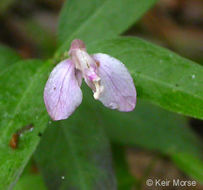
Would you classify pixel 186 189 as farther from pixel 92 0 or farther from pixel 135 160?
pixel 92 0

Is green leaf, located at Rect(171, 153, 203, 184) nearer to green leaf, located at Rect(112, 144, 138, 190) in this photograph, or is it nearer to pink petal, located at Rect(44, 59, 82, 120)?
green leaf, located at Rect(112, 144, 138, 190)

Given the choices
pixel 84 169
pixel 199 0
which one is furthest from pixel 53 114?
pixel 199 0

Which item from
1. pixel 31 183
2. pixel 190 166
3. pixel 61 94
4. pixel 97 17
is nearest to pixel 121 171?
pixel 190 166

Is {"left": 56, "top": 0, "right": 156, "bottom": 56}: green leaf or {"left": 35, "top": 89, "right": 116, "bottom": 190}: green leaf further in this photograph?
{"left": 56, "top": 0, "right": 156, "bottom": 56}: green leaf

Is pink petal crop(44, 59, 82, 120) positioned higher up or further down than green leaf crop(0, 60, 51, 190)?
higher up

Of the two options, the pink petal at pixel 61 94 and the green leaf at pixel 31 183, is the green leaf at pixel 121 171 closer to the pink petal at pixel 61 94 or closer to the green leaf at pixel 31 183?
the green leaf at pixel 31 183

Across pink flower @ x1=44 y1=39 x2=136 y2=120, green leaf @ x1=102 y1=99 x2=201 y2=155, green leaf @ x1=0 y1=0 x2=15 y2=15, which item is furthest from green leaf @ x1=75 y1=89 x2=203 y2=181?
green leaf @ x1=0 y1=0 x2=15 y2=15

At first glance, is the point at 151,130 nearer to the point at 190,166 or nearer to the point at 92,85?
the point at 190,166

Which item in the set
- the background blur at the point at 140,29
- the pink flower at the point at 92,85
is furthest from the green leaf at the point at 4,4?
the pink flower at the point at 92,85
